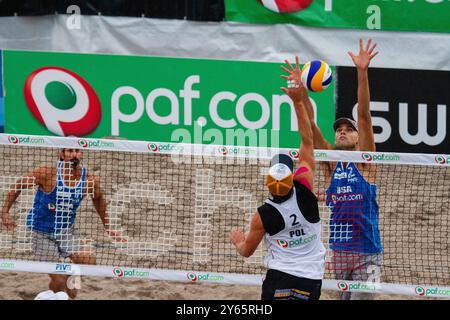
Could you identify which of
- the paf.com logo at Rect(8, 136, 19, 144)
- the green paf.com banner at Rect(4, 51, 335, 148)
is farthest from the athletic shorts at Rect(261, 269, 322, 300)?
the green paf.com banner at Rect(4, 51, 335, 148)

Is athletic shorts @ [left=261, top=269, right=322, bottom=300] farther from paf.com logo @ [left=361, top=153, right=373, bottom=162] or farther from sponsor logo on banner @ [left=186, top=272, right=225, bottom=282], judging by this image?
paf.com logo @ [left=361, top=153, right=373, bottom=162]

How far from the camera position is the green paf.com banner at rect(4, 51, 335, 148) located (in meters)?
14.5

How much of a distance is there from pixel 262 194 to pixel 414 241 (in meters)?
2.44

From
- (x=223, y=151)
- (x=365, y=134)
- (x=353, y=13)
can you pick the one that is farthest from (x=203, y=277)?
(x=353, y=13)

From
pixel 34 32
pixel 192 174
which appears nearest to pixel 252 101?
pixel 192 174

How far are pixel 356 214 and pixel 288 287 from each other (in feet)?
4.71

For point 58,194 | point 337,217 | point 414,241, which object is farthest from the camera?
point 414,241

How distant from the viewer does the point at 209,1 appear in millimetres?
14586

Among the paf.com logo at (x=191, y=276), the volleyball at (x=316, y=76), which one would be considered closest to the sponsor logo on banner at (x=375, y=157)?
the volleyball at (x=316, y=76)

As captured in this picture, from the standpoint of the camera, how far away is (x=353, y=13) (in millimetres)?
14438

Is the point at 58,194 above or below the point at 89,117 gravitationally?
below
